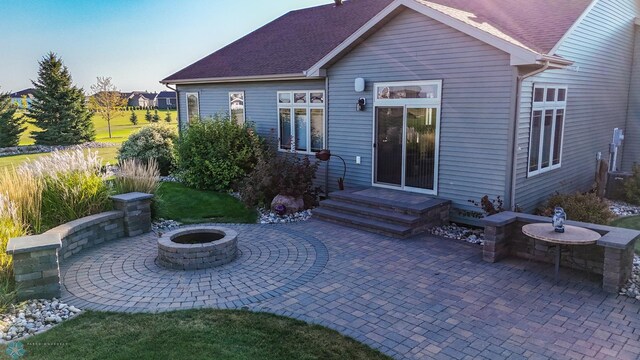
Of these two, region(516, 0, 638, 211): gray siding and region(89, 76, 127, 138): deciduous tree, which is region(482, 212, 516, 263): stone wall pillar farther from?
region(89, 76, 127, 138): deciduous tree

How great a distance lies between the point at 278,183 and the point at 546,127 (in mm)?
5751

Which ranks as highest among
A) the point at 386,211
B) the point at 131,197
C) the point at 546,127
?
the point at 546,127

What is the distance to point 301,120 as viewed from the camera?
37.6 ft

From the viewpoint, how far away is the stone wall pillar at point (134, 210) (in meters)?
7.72

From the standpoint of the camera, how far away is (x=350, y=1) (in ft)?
51.0

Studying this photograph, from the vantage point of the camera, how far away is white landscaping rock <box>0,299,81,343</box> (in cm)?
438

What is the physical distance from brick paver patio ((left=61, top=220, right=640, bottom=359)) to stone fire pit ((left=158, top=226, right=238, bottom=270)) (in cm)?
13

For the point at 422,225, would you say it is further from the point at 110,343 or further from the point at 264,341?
the point at 110,343

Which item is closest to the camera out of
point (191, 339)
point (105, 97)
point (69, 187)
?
point (191, 339)

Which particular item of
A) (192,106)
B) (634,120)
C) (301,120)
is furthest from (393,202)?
(192,106)

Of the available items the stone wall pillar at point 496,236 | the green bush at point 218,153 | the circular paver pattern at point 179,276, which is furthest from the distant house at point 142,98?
the stone wall pillar at point 496,236

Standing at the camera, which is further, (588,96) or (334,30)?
(334,30)

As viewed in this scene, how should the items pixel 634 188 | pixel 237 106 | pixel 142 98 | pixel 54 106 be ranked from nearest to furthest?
pixel 634 188 < pixel 237 106 < pixel 54 106 < pixel 142 98

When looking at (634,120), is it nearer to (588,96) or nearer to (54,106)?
(588,96)
